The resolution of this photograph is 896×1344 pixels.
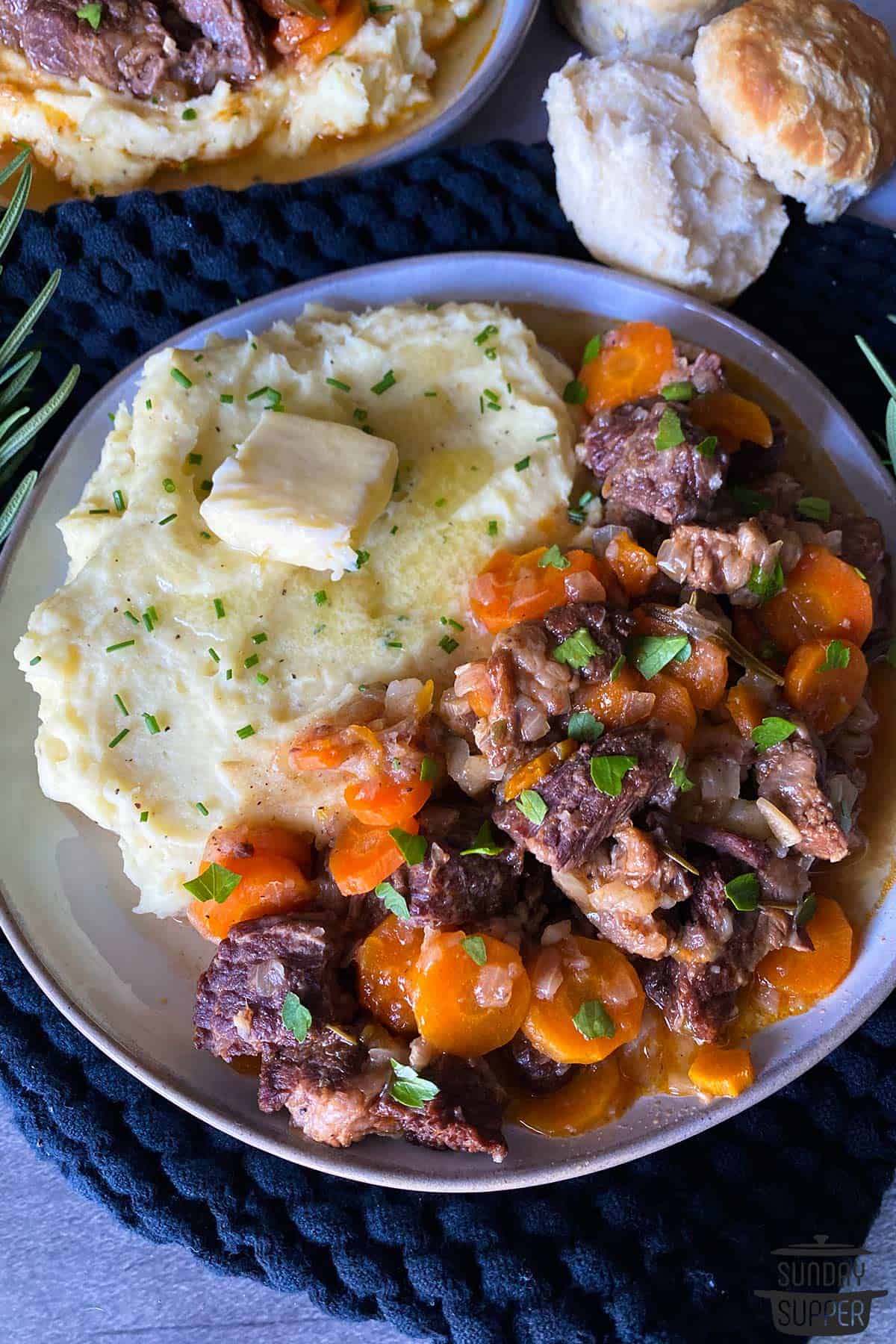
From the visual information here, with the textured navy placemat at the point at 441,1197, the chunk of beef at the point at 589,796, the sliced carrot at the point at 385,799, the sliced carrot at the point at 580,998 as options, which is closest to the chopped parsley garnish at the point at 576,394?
the textured navy placemat at the point at 441,1197

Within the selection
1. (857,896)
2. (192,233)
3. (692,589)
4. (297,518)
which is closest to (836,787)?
(857,896)

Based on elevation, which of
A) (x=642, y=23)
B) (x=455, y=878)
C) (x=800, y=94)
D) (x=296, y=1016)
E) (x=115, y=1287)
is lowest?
(x=115, y=1287)

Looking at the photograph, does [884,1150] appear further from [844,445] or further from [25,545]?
[25,545]

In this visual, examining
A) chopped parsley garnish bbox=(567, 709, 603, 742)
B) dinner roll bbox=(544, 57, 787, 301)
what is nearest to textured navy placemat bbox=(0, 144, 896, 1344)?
dinner roll bbox=(544, 57, 787, 301)

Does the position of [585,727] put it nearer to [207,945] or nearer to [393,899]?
[393,899]

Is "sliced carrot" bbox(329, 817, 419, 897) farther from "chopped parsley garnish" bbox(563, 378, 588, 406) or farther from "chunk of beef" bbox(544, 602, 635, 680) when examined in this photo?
"chopped parsley garnish" bbox(563, 378, 588, 406)

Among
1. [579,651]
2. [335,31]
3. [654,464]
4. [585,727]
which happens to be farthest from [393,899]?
[335,31]
